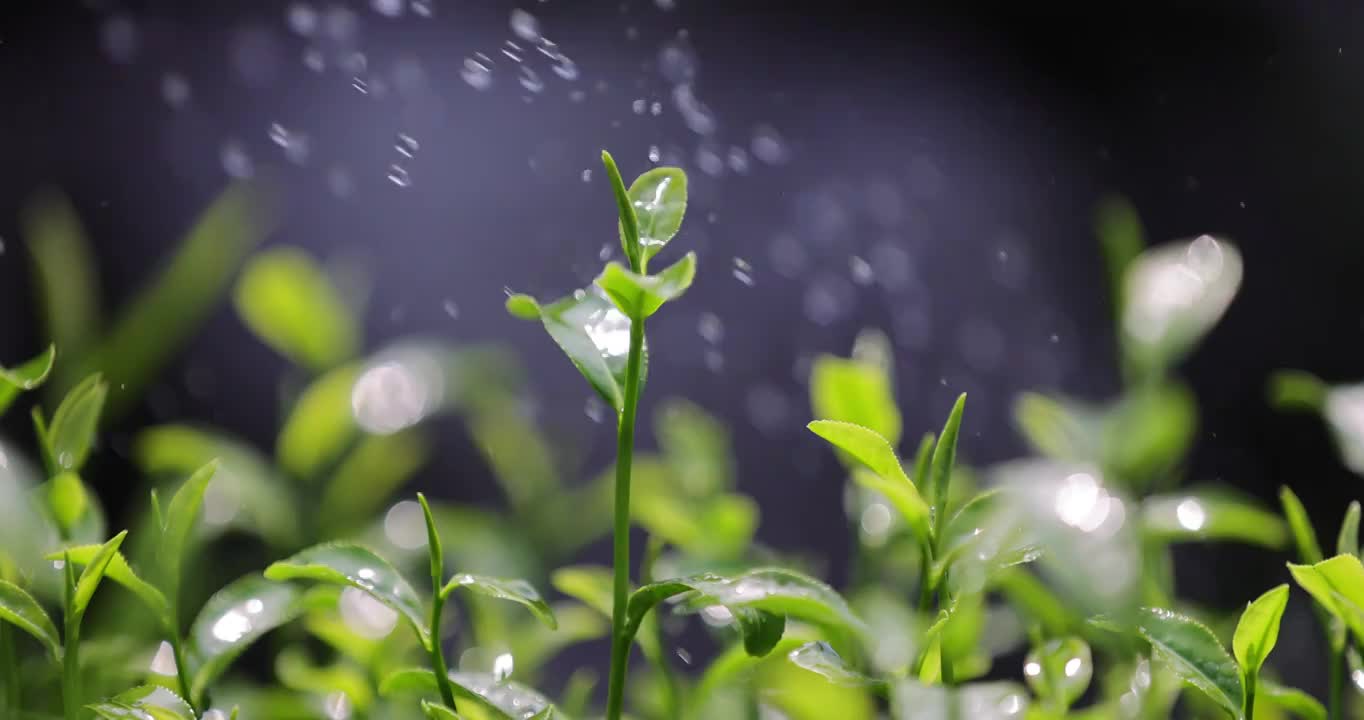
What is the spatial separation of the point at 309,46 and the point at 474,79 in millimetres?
178

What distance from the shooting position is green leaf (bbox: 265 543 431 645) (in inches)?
7.1

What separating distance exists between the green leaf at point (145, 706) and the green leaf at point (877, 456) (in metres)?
0.13

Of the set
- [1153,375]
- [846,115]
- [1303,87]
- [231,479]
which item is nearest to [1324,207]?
[1303,87]

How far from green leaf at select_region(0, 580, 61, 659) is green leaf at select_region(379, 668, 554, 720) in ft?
0.21

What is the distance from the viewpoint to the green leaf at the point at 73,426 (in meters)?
0.22

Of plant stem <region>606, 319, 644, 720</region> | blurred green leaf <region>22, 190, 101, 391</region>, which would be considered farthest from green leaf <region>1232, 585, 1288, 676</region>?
blurred green leaf <region>22, 190, 101, 391</region>

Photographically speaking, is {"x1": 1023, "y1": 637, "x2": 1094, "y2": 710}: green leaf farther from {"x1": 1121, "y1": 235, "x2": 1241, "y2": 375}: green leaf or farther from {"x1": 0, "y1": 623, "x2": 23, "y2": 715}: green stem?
{"x1": 0, "y1": 623, "x2": 23, "y2": 715}: green stem

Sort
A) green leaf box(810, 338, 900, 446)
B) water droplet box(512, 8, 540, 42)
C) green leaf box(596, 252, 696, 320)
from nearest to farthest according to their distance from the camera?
green leaf box(596, 252, 696, 320) < green leaf box(810, 338, 900, 446) < water droplet box(512, 8, 540, 42)

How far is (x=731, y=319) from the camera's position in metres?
0.86

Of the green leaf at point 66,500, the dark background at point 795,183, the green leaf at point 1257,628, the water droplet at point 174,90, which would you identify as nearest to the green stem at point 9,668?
the green leaf at point 66,500

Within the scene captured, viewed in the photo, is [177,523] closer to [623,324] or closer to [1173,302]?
[623,324]

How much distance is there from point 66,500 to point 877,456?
17cm

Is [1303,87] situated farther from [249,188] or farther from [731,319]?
[249,188]

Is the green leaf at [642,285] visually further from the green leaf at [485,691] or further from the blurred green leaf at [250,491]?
the blurred green leaf at [250,491]
